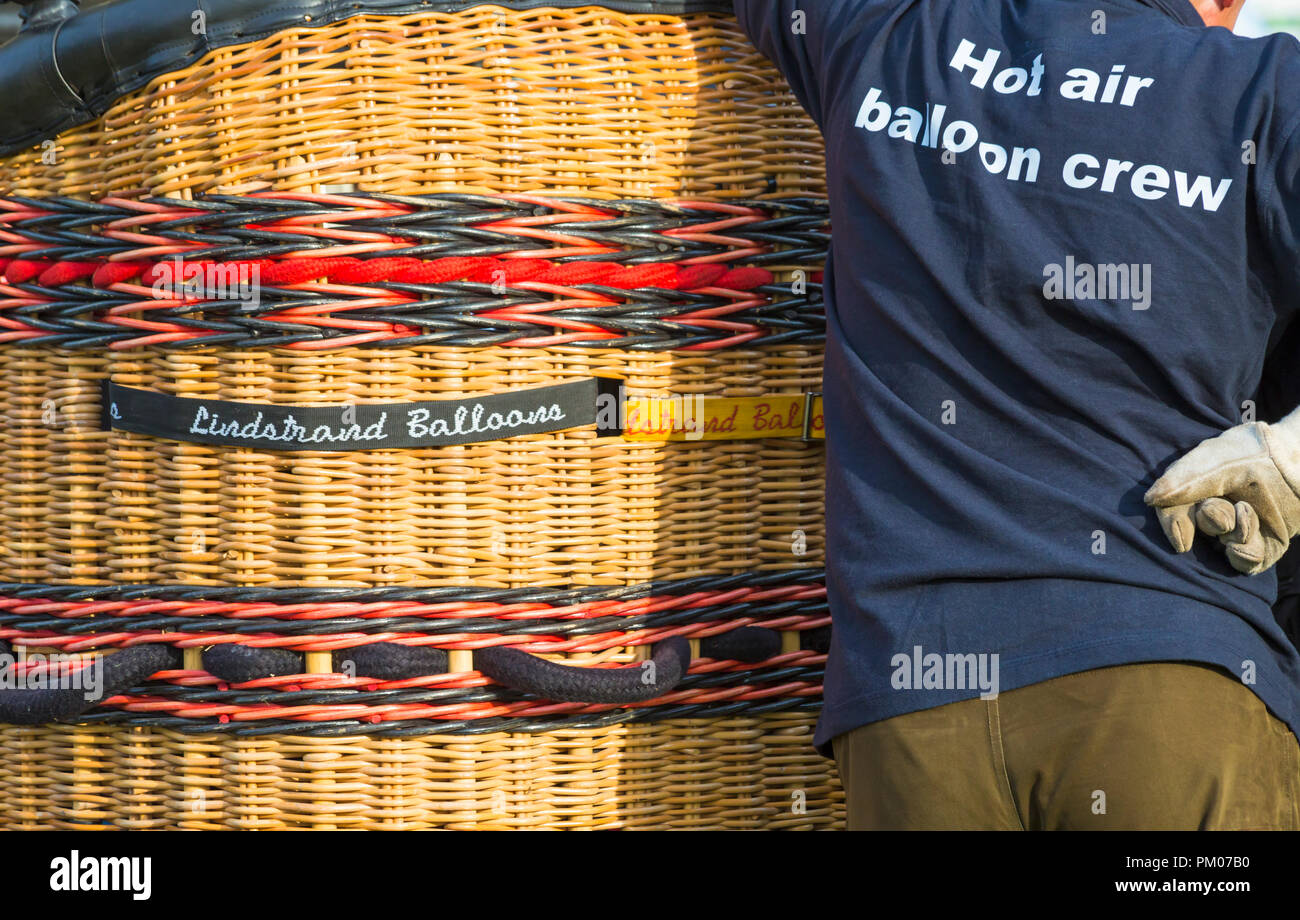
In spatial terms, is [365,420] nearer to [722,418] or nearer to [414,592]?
[414,592]

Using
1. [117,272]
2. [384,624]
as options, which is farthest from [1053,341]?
[117,272]

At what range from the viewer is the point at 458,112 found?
1.59 m

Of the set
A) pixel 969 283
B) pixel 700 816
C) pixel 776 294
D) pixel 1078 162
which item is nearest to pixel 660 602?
pixel 700 816

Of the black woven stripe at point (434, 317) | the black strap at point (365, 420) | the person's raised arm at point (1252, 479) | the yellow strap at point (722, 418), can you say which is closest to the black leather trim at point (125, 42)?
the black woven stripe at point (434, 317)

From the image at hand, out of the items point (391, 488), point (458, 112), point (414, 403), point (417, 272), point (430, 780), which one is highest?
point (458, 112)

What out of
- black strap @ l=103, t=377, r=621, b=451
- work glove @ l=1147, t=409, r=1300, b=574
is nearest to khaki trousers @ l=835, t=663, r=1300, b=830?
work glove @ l=1147, t=409, r=1300, b=574

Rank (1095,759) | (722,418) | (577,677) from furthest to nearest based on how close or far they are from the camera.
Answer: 1. (722,418)
2. (577,677)
3. (1095,759)

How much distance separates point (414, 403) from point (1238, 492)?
92cm

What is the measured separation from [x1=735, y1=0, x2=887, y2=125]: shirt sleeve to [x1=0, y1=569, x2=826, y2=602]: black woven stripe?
0.59 metres

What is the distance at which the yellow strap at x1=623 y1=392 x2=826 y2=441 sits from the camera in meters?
1.63

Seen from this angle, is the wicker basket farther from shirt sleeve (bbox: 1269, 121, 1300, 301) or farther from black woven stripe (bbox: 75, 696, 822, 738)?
shirt sleeve (bbox: 1269, 121, 1300, 301)

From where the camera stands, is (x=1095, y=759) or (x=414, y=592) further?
(x=414, y=592)

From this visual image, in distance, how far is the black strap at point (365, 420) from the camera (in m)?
1.56

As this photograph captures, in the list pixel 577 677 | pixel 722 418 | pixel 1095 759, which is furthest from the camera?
pixel 722 418
